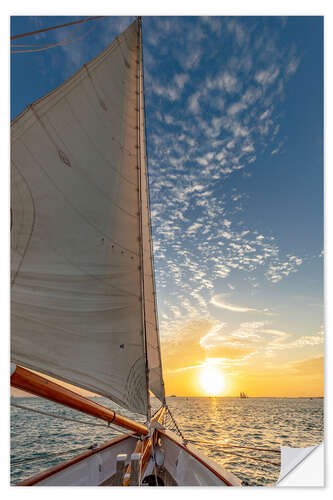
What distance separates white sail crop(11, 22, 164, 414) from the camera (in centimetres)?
174

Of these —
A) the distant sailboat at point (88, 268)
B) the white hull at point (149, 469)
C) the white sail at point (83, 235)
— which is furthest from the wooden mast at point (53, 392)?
the white hull at point (149, 469)

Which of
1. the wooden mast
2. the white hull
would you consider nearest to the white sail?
the wooden mast

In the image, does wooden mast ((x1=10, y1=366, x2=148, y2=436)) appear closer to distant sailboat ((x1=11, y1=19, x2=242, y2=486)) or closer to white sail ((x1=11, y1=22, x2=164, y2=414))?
distant sailboat ((x1=11, y1=19, x2=242, y2=486))

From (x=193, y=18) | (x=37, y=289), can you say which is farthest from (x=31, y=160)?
(x=193, y=18)

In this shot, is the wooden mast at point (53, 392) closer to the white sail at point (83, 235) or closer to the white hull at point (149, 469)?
the white sail at point (83, 235)

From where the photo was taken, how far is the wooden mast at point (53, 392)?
4.03 ft

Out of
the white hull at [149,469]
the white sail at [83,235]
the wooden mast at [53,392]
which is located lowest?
the white hull at [149,469]

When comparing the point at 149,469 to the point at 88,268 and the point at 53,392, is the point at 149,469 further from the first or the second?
the point at 88,268

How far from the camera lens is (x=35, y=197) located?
190cm

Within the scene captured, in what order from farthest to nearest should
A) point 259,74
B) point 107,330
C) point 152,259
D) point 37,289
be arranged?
point 152,259, point 259,74, point 107,330, point 37,289

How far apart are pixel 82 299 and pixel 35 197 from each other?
2.97ft

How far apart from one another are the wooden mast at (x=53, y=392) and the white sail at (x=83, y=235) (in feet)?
0.96

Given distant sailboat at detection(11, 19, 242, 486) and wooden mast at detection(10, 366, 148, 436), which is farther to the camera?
distant sailboat at detection(11, 19, 242, 486)
